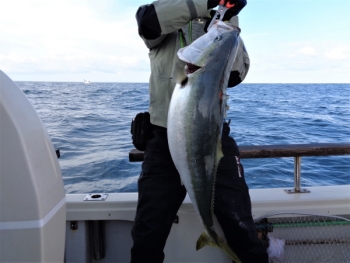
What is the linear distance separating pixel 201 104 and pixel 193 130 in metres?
0.15

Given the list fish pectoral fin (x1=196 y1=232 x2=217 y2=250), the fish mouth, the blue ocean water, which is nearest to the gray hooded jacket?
the fish mouth

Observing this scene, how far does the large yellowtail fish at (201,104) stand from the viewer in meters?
1.76

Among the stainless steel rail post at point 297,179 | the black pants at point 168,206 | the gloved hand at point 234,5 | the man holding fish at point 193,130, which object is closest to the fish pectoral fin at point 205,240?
the man holding fish at point 193,130

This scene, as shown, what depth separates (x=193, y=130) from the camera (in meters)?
1.79

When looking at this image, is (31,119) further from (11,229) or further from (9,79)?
(11,229)

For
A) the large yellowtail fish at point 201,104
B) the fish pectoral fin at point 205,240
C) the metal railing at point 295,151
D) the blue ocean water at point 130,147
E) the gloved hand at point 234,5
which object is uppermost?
the gloved hand at point 234,5

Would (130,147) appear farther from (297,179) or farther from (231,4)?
(231,4)

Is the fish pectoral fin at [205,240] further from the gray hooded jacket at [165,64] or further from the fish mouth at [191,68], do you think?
the fish mouth at [191,68]

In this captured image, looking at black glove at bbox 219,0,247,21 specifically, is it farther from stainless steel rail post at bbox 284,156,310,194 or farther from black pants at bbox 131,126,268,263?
stainless steel rail post at bbox 284,156,310,194

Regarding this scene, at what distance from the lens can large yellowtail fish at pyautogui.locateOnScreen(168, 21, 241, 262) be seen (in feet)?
5.76

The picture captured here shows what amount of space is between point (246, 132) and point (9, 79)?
10002 millimetres

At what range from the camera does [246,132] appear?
11070 millimetres

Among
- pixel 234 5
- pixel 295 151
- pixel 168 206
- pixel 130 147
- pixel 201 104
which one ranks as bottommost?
pixel 130 147

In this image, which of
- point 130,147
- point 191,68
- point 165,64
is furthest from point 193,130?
→ point 130,147
